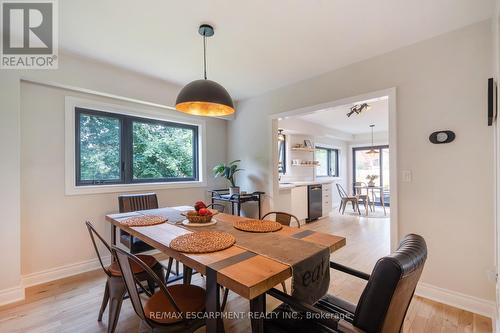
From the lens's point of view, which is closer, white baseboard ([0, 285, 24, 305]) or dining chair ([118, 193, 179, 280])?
white baseboard ([0, 285, 24, 305])

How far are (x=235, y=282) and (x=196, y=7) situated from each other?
1.94 m

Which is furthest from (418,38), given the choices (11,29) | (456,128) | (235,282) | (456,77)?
(11,29)

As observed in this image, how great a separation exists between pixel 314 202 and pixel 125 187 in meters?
3.84

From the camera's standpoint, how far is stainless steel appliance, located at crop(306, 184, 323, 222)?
5.12 metres

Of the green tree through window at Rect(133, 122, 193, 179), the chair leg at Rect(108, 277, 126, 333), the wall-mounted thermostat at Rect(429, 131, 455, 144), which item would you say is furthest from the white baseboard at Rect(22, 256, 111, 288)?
the wall-mounted thermostat at Rect(429, 131, 455, 144)

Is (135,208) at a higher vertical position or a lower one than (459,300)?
higher

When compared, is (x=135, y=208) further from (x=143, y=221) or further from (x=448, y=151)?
(x=448, y=151)

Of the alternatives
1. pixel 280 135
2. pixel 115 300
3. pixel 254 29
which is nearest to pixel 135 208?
pixel 115 300

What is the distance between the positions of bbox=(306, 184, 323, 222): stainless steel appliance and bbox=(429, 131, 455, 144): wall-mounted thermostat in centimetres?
307

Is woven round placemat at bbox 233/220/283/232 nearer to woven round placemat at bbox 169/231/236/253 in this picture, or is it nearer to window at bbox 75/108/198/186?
woven round placemat at bbox 169/231/236/253

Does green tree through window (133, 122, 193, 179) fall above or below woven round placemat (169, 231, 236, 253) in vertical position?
above

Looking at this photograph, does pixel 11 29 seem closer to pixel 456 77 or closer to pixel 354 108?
pixel 456 77

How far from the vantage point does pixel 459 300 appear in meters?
2.05

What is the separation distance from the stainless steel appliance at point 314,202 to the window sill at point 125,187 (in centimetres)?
246
